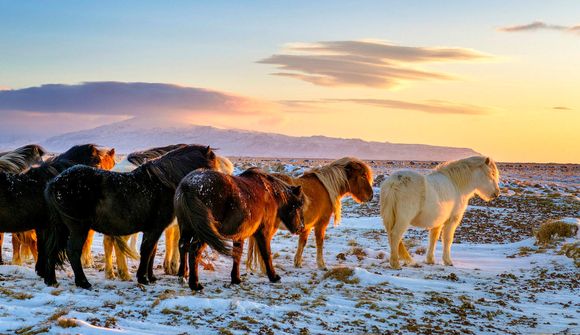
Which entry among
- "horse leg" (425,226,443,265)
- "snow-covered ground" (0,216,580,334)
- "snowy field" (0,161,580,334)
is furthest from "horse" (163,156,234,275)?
"horse leg" (425,226,443,265)

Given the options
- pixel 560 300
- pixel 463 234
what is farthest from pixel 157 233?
pixel 463 234

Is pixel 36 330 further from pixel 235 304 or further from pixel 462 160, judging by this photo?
pixel 462 160

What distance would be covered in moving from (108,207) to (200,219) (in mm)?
1174

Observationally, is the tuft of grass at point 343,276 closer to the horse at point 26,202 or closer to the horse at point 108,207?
the horse at point 108,207

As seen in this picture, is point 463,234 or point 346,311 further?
point 463,234

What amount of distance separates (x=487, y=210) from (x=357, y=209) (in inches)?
180

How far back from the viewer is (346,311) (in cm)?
648

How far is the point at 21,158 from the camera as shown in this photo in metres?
9.21

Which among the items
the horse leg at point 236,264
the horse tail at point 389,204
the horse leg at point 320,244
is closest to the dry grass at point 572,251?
the horse tail at point 389,204

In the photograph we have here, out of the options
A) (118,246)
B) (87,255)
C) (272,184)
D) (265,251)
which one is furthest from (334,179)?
(87,255)

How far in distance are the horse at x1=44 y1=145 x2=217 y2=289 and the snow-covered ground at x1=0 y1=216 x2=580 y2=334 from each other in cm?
41

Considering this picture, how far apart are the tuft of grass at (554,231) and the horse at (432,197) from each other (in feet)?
8.10

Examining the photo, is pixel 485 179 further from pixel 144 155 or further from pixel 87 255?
pixel 87 255

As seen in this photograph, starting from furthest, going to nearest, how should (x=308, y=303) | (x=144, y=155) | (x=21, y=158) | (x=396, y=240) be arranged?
1. (x=396, y=240)
2. (x=21, y=158)
3. (x=144, y=155)
4. (x=308, y=303)
